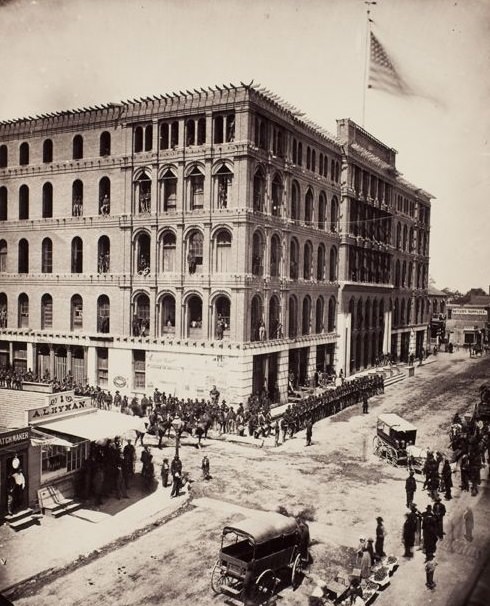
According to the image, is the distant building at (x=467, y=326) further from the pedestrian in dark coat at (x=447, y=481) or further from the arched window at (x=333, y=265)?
the arched window at (x=333, y=265)

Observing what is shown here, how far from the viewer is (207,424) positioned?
2916 centimetres

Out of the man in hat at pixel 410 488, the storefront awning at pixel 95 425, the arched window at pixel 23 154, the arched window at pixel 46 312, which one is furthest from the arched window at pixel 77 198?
the man in hat at pixel 410 488

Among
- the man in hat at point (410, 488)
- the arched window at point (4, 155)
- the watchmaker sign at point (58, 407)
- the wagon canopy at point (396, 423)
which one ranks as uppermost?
the arched window at point (4, 155)

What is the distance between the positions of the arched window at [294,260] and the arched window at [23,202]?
19.4m

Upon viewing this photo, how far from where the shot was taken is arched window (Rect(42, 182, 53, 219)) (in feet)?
132

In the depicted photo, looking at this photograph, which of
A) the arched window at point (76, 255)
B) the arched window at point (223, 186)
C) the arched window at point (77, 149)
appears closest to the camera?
the arched window at point (223, 186)

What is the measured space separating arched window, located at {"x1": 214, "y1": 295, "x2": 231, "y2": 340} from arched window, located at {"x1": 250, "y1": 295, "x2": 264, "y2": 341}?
1576mm

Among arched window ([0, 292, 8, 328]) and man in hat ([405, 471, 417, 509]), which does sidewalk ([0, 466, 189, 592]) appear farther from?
arched window ([0, 292, 8, 328])

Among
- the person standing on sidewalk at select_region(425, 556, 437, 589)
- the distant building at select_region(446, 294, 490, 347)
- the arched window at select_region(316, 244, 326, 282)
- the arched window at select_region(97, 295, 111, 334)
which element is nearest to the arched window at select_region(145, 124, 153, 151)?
the arched window at select_region(97, 295, 111, 334)

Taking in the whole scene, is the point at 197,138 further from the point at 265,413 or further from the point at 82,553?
the point at 82,553

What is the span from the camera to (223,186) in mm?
34906

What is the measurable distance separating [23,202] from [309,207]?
838 inches

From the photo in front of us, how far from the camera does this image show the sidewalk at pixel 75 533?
1587 cm

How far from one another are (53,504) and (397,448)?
1464 cm
